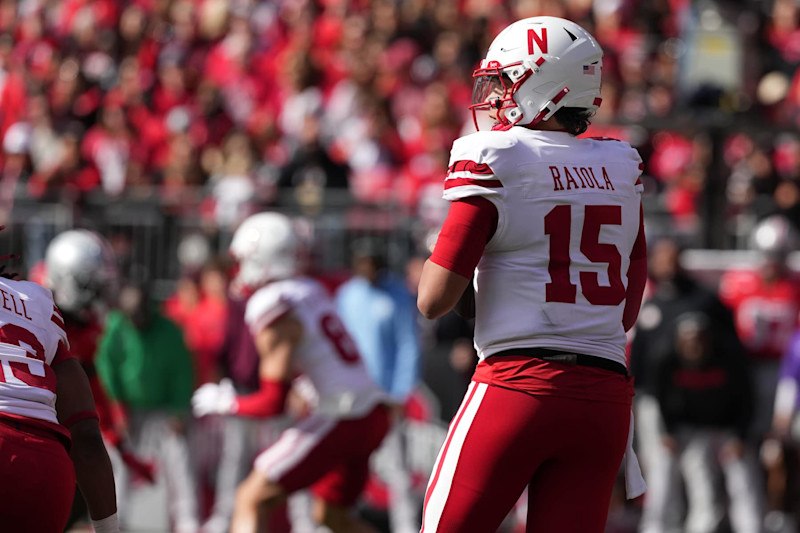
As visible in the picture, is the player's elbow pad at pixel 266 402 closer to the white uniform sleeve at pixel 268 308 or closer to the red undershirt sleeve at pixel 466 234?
the white uniform sleeve at pixel 268 308

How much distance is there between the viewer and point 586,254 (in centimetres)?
403

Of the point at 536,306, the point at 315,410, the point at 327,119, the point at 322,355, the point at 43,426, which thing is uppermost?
the point at 536,306

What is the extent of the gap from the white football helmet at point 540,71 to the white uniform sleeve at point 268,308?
8.59 feet

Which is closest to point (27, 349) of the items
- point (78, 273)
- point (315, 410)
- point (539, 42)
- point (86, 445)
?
point (86, 445)

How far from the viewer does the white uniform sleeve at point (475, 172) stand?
3.91 metres

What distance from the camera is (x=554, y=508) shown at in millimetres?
3943

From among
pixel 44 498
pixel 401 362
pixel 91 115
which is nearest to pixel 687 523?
pixel 401 362

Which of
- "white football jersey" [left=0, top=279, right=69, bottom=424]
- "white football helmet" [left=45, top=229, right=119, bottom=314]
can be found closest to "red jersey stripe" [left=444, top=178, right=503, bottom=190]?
"white football jersey" [left=0, top=279, right=69, bottom=424]

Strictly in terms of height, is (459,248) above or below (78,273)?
above

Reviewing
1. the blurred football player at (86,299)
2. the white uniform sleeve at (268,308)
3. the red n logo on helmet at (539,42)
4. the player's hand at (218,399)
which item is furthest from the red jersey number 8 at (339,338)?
the red n logo on helmet at (539,42)

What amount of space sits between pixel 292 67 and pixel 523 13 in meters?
2.40

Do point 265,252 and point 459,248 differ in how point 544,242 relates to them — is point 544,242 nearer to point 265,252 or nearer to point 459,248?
point 459,248

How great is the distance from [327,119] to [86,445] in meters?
9.35

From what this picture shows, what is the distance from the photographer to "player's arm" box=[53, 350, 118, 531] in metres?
3.95
